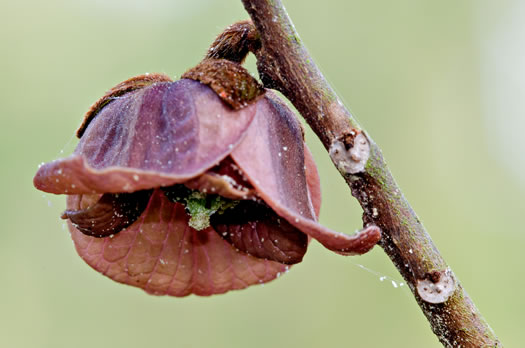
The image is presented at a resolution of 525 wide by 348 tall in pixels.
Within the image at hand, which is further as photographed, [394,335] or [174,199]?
[394,335]

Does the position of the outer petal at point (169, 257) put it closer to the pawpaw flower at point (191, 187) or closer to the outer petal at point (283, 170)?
the pawpaw flower at point (191, 187)

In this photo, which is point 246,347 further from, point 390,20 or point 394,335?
point 390,20

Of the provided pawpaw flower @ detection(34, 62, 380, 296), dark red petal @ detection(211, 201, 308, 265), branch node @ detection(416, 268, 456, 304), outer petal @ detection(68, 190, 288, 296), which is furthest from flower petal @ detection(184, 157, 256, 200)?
branch node @ detection(416, 268, 456, 304)

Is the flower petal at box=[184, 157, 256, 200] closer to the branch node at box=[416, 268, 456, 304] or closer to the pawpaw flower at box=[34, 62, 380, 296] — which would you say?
the pawpaw flower at box=[34, 62, 380, 296]

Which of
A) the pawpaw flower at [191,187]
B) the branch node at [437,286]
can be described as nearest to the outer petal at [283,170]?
the pawpaw flower at [191,187]

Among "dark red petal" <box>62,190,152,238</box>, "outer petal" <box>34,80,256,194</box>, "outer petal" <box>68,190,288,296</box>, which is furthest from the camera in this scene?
"outer petal" <box>68,190,288,296</box>

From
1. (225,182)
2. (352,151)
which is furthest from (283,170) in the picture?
(225,182)

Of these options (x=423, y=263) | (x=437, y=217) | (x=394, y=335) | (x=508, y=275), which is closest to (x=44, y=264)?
(x=394, y=335)
